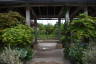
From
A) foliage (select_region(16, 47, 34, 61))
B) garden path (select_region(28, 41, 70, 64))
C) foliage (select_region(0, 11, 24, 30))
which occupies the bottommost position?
garden path (select_region(28, 41, 70, 64))

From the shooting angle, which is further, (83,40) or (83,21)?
(83,40)

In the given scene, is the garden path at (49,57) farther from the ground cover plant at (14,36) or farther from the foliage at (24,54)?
the ground cover plant at (14,36)

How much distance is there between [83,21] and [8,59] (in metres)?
3.77

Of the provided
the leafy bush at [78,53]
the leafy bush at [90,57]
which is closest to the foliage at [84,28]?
the leafy bush at [78,53]

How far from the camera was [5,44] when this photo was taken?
829cm

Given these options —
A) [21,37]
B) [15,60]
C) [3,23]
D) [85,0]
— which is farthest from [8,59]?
[85,0]

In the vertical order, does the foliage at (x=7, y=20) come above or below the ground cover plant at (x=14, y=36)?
above

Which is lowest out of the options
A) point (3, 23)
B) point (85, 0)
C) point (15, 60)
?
point (15, 60)

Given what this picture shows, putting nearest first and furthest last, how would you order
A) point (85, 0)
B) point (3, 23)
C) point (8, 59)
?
point (8, 59)
point (3, 23)
point (85, 0)

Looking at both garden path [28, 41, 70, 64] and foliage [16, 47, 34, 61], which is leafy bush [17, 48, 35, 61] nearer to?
foliage [16, 47, 34, 61]

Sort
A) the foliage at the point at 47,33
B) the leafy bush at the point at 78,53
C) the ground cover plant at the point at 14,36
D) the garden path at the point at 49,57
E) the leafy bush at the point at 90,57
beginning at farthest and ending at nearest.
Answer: the foliage at the point at 47,33 → the garden path at the point at 49,57 → the ground cover plant at the point at 14,36 → the leafy bush at the point at 78,53 → the leafy bush at the point at 90,57

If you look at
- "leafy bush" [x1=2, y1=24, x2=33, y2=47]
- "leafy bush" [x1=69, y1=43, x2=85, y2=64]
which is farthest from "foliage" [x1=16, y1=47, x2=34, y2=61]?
"leafy bush" [x1=69, y1=43, x2=85, y2=64]

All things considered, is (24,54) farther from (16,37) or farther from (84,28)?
(84,28)

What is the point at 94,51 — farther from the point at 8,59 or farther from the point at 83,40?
the point at 8,59
